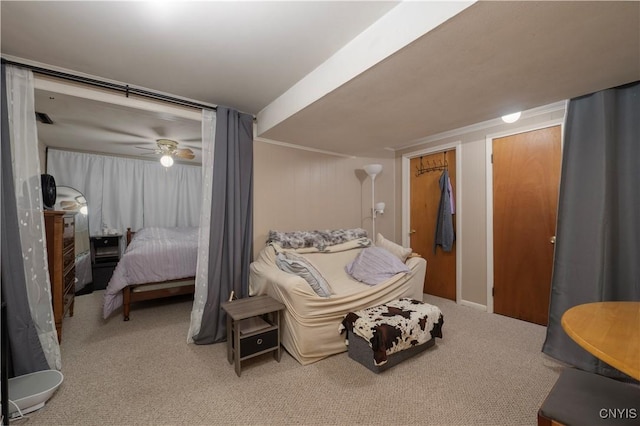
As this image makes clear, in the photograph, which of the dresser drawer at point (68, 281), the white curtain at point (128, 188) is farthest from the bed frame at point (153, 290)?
the white curtain at point (128, 188)

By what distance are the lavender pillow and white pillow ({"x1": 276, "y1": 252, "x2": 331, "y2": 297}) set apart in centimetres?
61

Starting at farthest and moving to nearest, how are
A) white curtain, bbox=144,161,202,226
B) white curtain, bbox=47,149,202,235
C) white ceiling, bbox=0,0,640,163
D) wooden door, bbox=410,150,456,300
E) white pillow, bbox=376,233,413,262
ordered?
white curtain, bbox=144,161,202,226 → white curtain, bbox=47,149,202,235 → wooden door, bbox=410,150,456,300 → white pillow, bbox=376,233,413,262 → white ceiling, bbox=0,0,640,163

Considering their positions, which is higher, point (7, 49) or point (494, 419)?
point (7, 49)

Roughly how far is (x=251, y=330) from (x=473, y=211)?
2980mm

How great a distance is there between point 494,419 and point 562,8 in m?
2.16

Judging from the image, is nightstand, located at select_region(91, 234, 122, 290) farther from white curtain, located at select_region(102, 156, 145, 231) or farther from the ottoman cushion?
the ottoman cushion

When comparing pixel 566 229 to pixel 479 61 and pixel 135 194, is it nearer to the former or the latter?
pixel 479 61

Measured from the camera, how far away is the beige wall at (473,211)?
10.7ft

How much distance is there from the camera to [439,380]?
6.31 ft

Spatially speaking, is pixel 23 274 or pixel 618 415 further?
pixel 23 274

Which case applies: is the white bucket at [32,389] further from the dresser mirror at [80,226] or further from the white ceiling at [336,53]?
the dresser mirror at [80,226]

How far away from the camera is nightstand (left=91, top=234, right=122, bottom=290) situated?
4.25 metres

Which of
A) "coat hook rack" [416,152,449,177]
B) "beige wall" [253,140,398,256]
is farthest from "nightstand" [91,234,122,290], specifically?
"coat hook rack" [416,152,449,177]

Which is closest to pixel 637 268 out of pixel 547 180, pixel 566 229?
pixel 566 229
